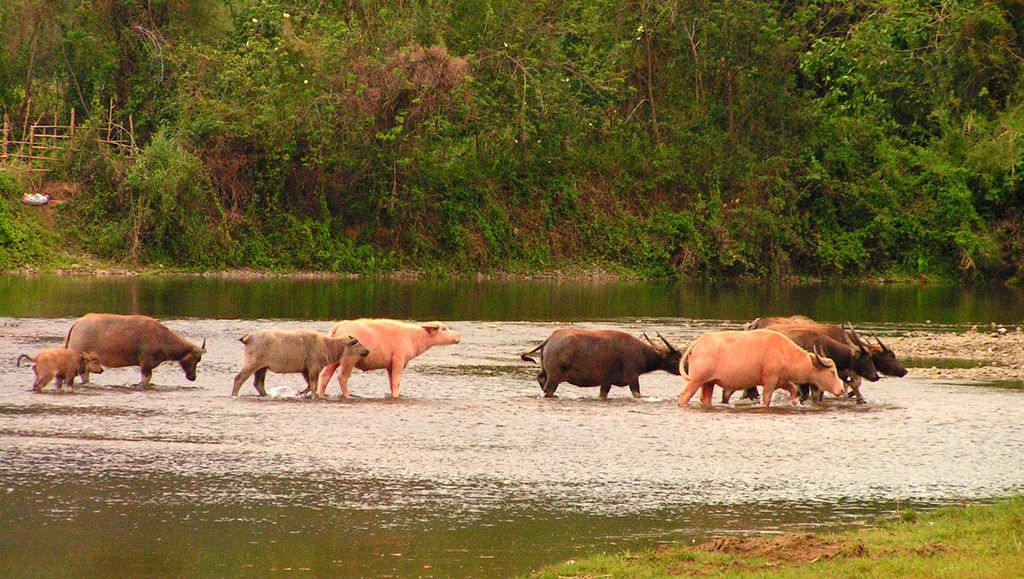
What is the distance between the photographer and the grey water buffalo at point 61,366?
18.0 m

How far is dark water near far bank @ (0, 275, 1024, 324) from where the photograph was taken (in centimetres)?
3281

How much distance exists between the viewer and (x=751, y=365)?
18109 millimetres

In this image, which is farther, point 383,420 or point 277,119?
point 277,119

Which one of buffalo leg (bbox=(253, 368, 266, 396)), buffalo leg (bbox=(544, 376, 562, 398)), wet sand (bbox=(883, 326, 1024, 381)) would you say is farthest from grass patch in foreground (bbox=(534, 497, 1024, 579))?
wet sand (bbox=(883, 326, 1024, 381))

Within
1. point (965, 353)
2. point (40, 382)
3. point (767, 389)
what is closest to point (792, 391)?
point (767, 389)

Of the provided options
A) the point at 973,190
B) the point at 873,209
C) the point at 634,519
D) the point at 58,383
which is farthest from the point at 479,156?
the point at 634,519

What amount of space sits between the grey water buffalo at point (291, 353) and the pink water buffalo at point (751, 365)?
445 centimetres

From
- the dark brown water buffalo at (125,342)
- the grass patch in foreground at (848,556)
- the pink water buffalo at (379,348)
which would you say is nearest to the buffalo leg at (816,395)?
the pink water buffalo at (379,348)

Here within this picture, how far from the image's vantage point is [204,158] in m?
49.4

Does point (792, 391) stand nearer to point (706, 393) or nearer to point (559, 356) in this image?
point (706, 393)

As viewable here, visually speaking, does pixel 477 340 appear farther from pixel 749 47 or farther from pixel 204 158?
pixel 749 47

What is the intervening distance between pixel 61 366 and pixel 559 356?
6.36m

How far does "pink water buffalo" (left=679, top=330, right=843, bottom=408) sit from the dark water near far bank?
13.9m

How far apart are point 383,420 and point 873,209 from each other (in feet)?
130
